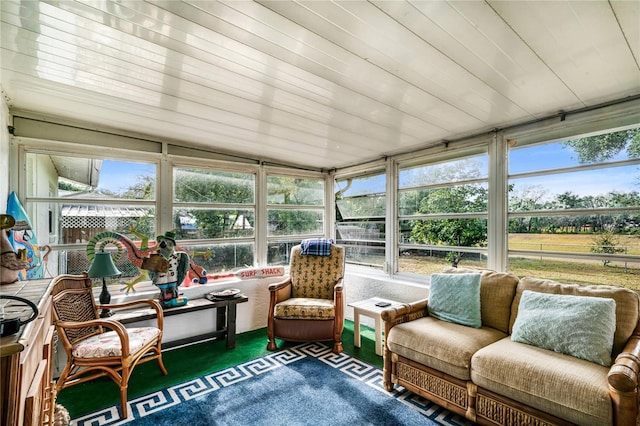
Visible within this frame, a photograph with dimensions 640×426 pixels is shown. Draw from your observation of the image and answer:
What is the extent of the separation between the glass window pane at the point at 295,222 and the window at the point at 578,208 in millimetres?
2710

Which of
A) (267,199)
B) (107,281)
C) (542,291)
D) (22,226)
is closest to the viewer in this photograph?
(22,226)

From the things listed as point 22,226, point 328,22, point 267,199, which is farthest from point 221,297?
point 328,22

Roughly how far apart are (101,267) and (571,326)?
3.55 meters

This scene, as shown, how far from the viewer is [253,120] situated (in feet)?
8.73

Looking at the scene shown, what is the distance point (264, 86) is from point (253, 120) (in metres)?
0.70

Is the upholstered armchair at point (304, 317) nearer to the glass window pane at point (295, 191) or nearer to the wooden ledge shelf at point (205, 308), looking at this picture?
the wooden ledge shelf at point (205, 308)

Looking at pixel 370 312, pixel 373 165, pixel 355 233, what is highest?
pixel 373 165

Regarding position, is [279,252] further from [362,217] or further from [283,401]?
[283,401]

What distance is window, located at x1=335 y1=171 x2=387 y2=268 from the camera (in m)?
4.15

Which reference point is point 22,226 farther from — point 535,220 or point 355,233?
point 535,220

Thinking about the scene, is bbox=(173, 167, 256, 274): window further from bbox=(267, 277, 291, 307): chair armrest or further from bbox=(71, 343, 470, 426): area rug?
bbox=(71, 343, 470, 426): area rug

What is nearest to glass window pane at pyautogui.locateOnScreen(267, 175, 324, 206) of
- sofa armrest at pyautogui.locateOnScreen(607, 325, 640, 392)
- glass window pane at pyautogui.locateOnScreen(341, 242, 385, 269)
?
glass window pane at pyautogui.locateOnScreen(341, 242, 385, 269)

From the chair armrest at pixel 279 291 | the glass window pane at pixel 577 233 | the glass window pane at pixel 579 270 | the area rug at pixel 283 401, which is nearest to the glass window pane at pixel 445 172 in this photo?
the glass window pane at pixel 577 233

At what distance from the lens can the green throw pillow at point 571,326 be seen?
179 cm
